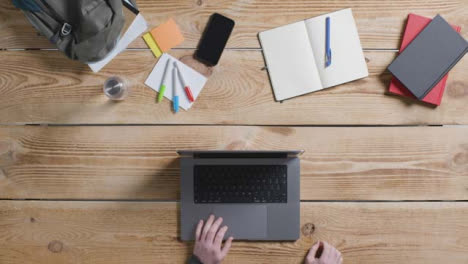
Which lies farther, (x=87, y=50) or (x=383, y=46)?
(x=383, y=46)

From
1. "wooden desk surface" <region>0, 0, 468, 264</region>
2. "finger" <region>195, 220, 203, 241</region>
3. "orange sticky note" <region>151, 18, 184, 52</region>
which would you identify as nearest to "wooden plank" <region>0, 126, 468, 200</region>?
"wooden desk surface" <region>0, 0, 468, 264</region>

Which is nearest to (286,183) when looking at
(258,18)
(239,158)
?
(239,158)

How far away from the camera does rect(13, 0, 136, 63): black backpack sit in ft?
2.91

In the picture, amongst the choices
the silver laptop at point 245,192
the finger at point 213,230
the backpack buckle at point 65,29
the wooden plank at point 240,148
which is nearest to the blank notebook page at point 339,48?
the wooden plank at point 240,148

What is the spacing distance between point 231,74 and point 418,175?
583mm

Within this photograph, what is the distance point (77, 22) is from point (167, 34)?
0.23 meters

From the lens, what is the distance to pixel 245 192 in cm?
103

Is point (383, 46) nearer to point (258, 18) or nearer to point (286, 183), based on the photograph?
point (258, 18)

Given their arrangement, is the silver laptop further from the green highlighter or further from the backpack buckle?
the backpack buckle

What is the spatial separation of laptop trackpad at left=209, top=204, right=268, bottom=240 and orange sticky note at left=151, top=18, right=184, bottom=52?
18.2 inches

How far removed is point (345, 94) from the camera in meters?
1.04

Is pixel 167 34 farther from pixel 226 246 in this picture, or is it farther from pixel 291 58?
pixel 226 246

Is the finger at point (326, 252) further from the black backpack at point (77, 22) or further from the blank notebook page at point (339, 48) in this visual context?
the black backpack at point (77, 22)

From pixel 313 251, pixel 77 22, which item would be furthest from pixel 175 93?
pixel 313 251
